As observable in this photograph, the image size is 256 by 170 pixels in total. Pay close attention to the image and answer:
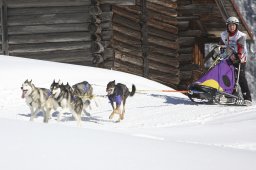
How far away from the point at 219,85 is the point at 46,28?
6.42 metres

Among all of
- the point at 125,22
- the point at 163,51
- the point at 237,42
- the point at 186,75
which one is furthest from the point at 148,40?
the point at 237,42

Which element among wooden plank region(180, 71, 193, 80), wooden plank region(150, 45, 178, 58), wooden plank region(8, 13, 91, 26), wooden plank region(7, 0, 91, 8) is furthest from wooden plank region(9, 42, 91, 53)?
wooden plank region(180, 71, 193, 80)

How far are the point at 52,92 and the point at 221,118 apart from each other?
111 inches

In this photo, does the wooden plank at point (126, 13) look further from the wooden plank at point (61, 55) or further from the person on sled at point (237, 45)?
the person on sled at point (237, 45)

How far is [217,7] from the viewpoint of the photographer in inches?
665

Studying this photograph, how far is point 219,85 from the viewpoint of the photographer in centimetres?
1073

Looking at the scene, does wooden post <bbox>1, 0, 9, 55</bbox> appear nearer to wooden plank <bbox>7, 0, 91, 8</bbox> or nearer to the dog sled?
wooden plank <bbox>7, 0, 91, 8</bbox>

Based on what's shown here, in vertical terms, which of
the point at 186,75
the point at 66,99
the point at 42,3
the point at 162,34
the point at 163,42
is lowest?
the point at 66,99

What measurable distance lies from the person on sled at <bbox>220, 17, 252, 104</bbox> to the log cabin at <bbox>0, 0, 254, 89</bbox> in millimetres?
5280

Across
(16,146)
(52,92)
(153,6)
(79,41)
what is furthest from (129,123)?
(153,6)

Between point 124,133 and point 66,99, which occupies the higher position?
point 66,99

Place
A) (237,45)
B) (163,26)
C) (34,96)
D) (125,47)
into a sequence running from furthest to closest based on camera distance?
1. (163,26)
2. (125,47)
3. (237,45)
4. (34,96)

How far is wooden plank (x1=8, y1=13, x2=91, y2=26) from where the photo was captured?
15570mm

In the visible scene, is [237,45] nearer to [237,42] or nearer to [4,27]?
[237,42]
